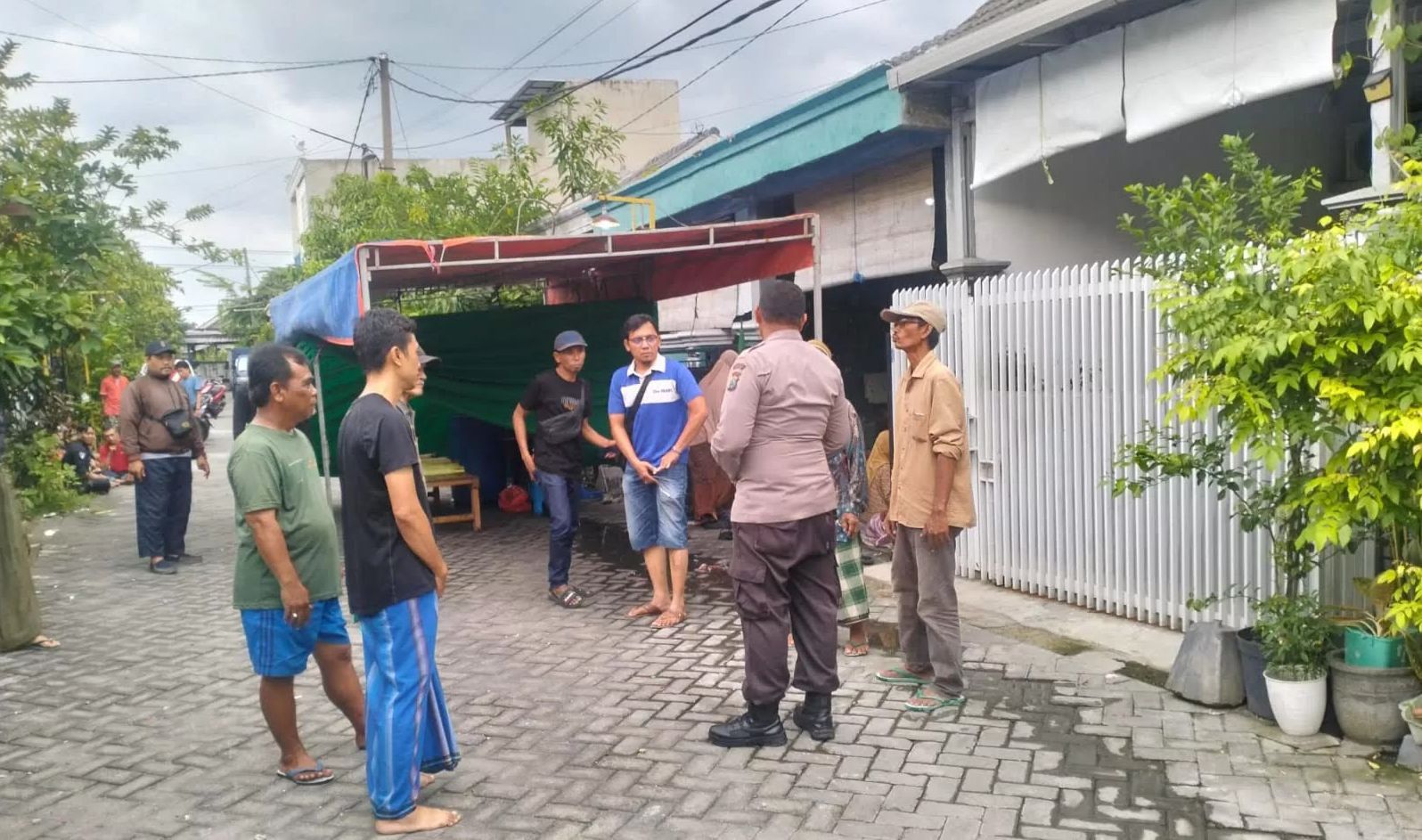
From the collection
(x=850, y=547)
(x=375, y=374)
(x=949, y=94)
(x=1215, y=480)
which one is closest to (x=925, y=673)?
(x=850, y=547)

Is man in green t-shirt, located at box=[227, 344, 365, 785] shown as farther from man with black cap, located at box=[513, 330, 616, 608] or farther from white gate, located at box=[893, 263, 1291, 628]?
white gate, located at box=[893, 263, 1291, 628]

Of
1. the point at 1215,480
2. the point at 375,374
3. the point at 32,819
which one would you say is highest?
the point at 375,374

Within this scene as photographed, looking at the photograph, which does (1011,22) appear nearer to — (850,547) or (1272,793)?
(850,547)

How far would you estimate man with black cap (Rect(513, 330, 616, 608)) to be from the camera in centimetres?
693

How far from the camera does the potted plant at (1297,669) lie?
4.17 m

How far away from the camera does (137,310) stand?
19547 mm

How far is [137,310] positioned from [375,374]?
18453 millimetres

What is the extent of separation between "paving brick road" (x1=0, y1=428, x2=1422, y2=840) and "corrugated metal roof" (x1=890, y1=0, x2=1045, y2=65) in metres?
3.93

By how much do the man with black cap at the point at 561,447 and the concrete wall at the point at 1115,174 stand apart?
323 cm

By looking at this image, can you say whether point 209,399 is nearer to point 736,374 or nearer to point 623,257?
point 623,257

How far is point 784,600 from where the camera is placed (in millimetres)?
4320

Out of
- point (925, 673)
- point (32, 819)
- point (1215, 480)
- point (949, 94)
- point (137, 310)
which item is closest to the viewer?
point (32, 819)

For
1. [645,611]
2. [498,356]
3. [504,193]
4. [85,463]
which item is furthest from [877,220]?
[85,463]

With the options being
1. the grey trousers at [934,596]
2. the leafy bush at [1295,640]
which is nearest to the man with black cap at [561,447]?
the grey trousers at [934,596]
